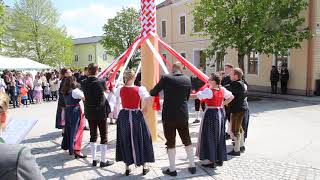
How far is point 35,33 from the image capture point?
4259cm

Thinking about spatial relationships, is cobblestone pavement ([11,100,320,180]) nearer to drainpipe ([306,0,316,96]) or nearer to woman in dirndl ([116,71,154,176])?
woman in dirndl ([116,71,154,176])

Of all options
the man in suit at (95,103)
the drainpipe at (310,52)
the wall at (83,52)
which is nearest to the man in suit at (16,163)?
the man in suit at (95,103)

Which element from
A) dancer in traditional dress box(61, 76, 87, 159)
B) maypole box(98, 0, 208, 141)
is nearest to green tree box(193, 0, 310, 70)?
maypole box(98, 0, 208, 141)

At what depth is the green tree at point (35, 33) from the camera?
1650 inches

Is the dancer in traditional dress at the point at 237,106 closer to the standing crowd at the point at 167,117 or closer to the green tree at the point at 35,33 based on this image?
the standing crowd at the point at 167,117

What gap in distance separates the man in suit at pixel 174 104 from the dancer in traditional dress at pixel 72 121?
2.05m

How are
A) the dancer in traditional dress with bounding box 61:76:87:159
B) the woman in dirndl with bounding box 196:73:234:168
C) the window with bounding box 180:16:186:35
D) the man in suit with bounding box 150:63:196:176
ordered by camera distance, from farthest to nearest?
the window with bounding box 180:16:186:35
the dancer in traditional dress with bounding box 61:76:87:159
the woman in dirndl with bounding box 196:73:234:168
the man in suit with bounding box 150:63:196:176

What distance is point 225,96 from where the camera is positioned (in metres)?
6.72

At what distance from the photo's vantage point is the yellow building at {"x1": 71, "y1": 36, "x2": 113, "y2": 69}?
6488cm

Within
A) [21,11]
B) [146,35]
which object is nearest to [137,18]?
[21,11]

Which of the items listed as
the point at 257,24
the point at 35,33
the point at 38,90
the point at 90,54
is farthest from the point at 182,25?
the point at 90,54

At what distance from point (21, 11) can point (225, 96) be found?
1586 inches

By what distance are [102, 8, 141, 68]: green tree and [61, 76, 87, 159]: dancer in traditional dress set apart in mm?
39833

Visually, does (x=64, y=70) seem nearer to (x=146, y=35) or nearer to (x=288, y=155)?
(x=146, y=35)
